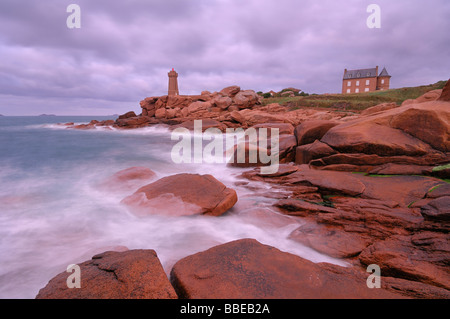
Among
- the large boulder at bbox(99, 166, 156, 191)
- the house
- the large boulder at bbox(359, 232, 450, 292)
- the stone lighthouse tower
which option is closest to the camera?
the large boulder at bbox(359, 232, 450, 292)

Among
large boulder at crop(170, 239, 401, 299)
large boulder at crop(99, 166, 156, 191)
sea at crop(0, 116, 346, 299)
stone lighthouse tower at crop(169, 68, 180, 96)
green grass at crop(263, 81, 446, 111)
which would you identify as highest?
stone lighthouse tower at crop(169, 68, 180, 96)

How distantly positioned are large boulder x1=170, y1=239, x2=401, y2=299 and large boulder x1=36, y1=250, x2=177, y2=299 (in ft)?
1.12

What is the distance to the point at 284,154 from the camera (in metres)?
10.6

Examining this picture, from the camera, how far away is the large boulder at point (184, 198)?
610cm

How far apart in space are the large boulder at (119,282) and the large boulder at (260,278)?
1.12ft

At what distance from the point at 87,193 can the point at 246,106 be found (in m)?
32.0

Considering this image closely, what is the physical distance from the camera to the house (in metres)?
62.9

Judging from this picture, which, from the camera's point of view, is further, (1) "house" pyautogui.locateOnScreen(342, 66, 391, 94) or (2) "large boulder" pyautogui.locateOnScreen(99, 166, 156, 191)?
(1) "house" pyautogui.locateOnScreen(342, 66, 391, 94)

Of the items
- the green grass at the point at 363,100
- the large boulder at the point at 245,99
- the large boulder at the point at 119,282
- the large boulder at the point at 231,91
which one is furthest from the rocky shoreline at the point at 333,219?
the large boulder at the point at 231,91

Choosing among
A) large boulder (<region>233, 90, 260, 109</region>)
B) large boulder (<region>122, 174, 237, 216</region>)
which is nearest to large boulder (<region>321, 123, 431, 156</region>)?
large boulder (<region>122, 174, 237, 216</region>)

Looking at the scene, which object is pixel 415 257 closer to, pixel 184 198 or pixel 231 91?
pixel 184 198
